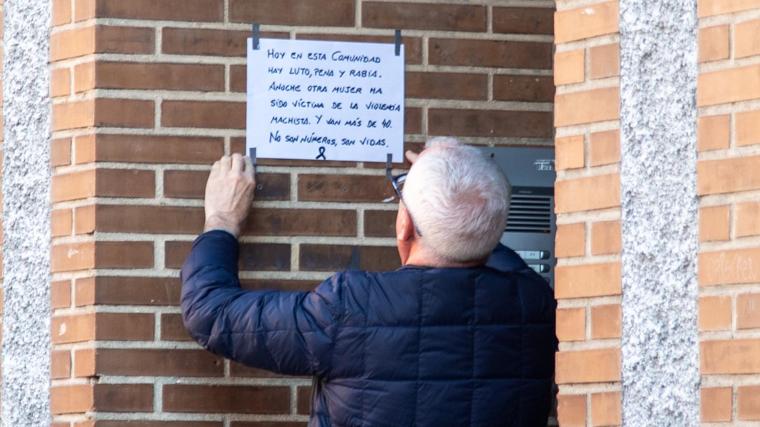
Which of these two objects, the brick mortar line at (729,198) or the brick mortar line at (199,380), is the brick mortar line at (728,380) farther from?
the brick mortar line at (199,380)

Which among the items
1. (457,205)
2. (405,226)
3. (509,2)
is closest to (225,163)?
(405,226)

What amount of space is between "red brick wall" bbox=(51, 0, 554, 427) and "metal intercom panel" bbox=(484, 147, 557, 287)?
23cm

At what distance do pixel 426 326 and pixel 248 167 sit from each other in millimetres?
902

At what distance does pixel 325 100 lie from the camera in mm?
4652

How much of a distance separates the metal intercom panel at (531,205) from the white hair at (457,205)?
0.70m

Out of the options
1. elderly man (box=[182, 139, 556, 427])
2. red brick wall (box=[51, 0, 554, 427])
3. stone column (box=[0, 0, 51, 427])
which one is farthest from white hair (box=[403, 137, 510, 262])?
stone column (box=[0, 0, 51, 427])

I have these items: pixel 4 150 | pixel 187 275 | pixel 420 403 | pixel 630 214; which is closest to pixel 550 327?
pixel 420 403

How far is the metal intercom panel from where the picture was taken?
4.76 metres

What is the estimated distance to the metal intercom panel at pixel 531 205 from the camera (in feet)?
15.6

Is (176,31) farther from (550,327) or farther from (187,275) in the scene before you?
(550,327)

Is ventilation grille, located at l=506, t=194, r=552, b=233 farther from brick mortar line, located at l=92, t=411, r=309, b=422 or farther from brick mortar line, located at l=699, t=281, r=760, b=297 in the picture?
brick mortar line, located at l=699, t=281, r=760, b=297

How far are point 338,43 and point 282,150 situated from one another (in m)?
0.36

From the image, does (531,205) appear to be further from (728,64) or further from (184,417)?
(728,64)

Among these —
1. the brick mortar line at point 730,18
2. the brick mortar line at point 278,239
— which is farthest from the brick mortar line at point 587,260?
the brick mortar line at point 278,239
